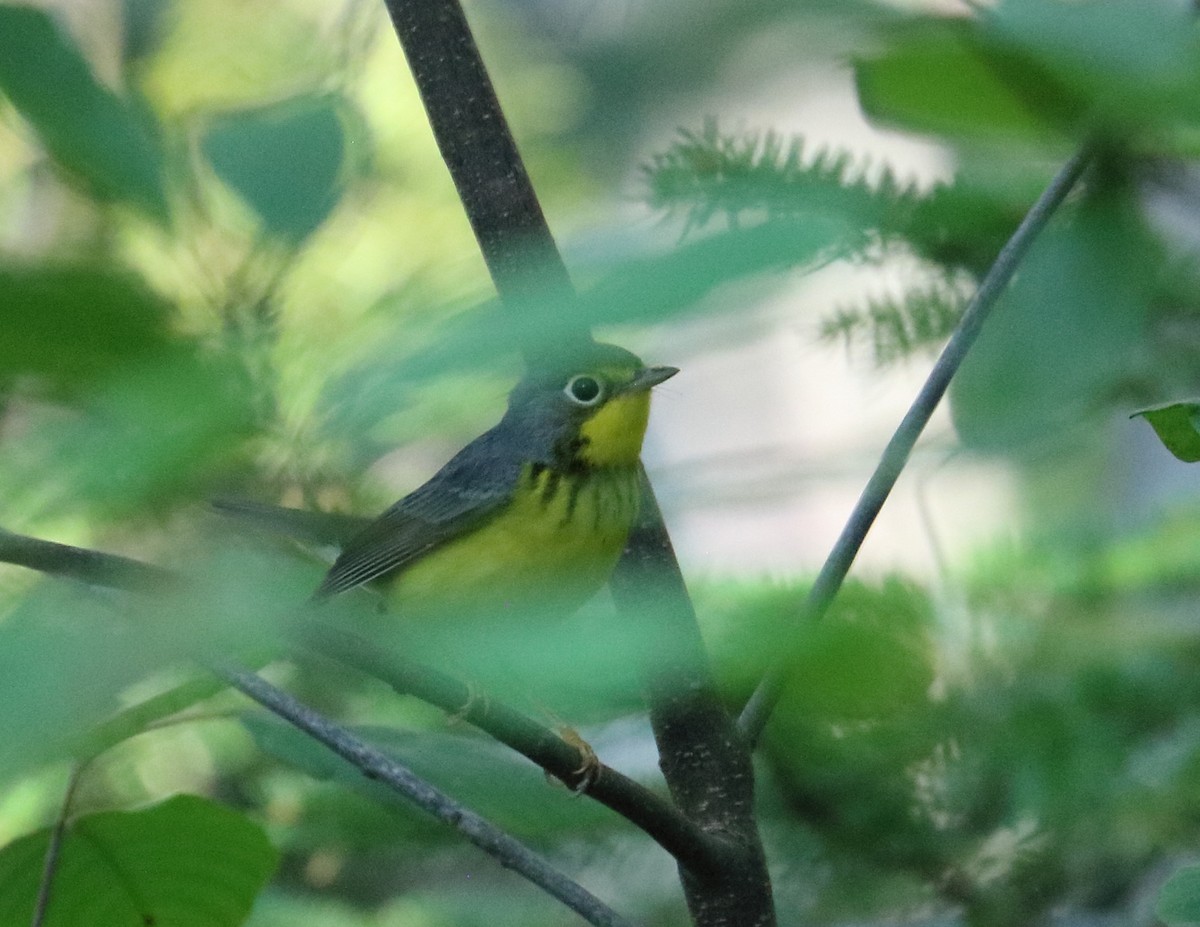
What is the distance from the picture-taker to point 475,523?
2.50m

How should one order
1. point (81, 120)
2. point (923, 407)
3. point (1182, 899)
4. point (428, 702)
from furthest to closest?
point (923, 407)
point (1182, 899)
point (428, 702)
point (81, 120)

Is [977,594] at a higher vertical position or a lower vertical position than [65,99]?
higher

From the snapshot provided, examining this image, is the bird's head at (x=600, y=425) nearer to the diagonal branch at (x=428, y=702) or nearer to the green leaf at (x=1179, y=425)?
the diagonal branch at (x=428, y=702)

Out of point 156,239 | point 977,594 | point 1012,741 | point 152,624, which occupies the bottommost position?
point 152,624

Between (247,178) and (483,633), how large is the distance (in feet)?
0.70

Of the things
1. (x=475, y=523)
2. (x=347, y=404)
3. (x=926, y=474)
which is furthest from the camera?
(x=475, y=523)

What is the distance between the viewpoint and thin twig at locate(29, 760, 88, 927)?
128 centimetres

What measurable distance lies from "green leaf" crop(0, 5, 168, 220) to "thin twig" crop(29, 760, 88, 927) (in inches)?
32.4

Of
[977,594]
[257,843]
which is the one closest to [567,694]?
[257,843]

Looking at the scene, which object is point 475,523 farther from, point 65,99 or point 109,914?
point 65,99

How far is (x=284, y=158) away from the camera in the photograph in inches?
23.5

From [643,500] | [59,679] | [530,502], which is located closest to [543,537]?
[530,502]

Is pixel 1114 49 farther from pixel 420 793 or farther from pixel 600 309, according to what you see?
pixel 420 793

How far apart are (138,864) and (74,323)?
996mm
